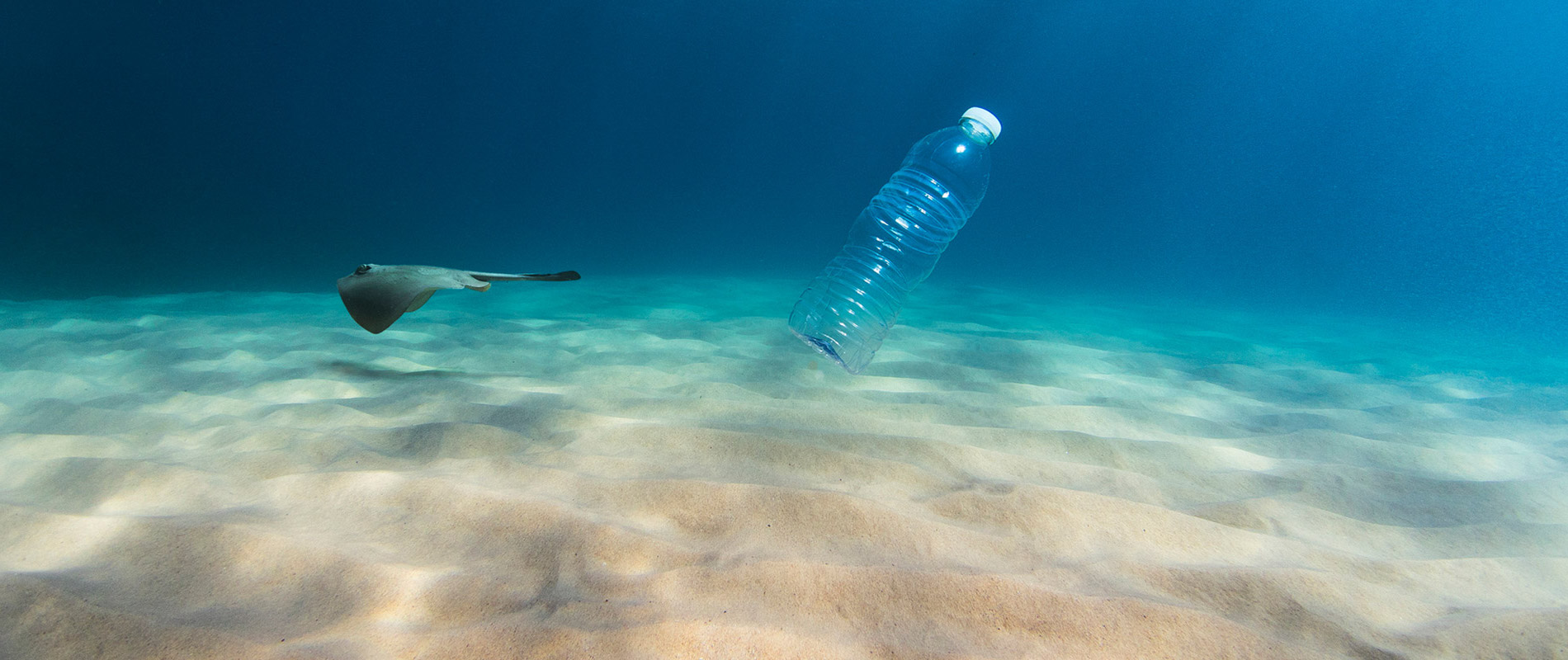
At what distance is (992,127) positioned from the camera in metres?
3.57

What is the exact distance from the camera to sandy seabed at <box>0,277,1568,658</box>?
1.09 meters

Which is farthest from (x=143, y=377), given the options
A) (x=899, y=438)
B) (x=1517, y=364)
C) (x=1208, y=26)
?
(x=1208, y=26)

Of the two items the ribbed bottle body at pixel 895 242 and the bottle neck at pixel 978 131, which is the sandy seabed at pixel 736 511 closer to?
the ribbed bottle body at pixel 895 242

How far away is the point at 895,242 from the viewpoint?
20.8 feet

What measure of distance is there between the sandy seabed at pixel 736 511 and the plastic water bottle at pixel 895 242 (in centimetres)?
125

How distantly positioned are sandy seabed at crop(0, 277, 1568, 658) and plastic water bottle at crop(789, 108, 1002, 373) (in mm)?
1253

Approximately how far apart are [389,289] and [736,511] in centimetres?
185

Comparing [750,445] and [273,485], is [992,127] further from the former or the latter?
[273,485]

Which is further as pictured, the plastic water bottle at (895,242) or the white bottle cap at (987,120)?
the plastic water bottle at (895,242)

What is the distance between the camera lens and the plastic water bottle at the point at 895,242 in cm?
463

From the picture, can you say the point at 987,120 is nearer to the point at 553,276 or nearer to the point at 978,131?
the point at 978,131

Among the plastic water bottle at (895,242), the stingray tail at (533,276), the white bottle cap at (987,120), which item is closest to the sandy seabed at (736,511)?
the stingray tail at (533,276)

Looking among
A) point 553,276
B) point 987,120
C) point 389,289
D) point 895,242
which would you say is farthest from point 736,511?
point 895,242

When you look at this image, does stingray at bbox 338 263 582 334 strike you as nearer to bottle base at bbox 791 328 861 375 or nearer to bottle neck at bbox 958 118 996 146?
bottle base at bbox 791 328 861 375
